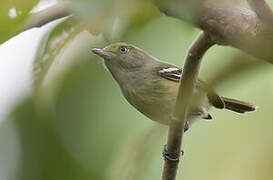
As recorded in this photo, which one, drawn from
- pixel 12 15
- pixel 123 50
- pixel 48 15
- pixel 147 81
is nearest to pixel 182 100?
pixel 48 15

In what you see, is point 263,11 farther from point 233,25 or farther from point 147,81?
point 147,81

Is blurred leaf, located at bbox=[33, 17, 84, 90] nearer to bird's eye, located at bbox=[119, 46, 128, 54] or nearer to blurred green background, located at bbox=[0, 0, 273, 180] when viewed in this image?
blurred green background, located at bbox=[0, 0, 273, 180]

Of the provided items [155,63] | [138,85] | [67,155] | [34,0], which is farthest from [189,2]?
[155,63]

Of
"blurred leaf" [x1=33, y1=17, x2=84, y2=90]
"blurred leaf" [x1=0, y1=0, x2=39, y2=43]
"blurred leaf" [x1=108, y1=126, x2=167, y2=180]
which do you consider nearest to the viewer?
"blurred leaf" [x1=0, y1=0, x2=39, y2=43]

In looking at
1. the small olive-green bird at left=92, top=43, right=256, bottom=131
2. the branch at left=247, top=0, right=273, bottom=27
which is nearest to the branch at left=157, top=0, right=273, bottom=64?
the branch at left=247, top=0, right=273, bottom=27

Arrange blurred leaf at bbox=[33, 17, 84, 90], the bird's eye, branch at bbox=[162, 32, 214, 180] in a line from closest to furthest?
blurred leaf at bbox=[33, 17, 84, 90], branch at bbox=[162, 32, 214, 180], the bird's eye

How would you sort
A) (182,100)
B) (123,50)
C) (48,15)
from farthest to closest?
(123,50) → (182,100) → (48,15)

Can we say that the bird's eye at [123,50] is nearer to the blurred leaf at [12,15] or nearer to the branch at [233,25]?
the branch at [233,25]

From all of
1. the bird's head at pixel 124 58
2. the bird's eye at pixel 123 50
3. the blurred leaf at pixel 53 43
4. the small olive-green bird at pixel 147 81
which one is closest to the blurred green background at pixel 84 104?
the blurred leaf at pixel 53 43
